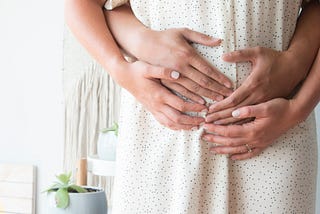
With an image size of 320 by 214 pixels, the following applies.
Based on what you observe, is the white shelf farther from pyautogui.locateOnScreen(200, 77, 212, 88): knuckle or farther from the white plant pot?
pyautogui.locateOnScreen(200, 77, 212, 88): knuckle

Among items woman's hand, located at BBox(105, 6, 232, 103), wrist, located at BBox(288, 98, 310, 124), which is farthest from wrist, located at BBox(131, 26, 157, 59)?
wrist, located at BBox(288, 98, 310, 124)

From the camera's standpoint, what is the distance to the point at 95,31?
0.89 m

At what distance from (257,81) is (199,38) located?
0.33 feet

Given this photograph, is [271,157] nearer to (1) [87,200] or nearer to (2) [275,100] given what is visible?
(2) [275,100]

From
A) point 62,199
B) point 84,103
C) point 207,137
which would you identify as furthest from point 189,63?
point 84,103

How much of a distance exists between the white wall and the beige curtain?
0.26ft

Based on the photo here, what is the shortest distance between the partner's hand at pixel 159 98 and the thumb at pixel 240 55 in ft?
0.24

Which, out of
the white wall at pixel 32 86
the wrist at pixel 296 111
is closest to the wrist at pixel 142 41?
the wrist at pixel 296 111

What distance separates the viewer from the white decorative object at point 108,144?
5.71 feet

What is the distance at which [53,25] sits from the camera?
2.35 m

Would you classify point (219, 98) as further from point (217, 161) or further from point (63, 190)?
point (63, 190)

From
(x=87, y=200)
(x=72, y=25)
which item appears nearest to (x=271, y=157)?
(x=72, y=25)

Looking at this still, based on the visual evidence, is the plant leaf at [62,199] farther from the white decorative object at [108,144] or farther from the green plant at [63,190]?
the white decorative object at [108,144]

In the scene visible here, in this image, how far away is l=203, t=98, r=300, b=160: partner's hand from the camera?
2.67ft
